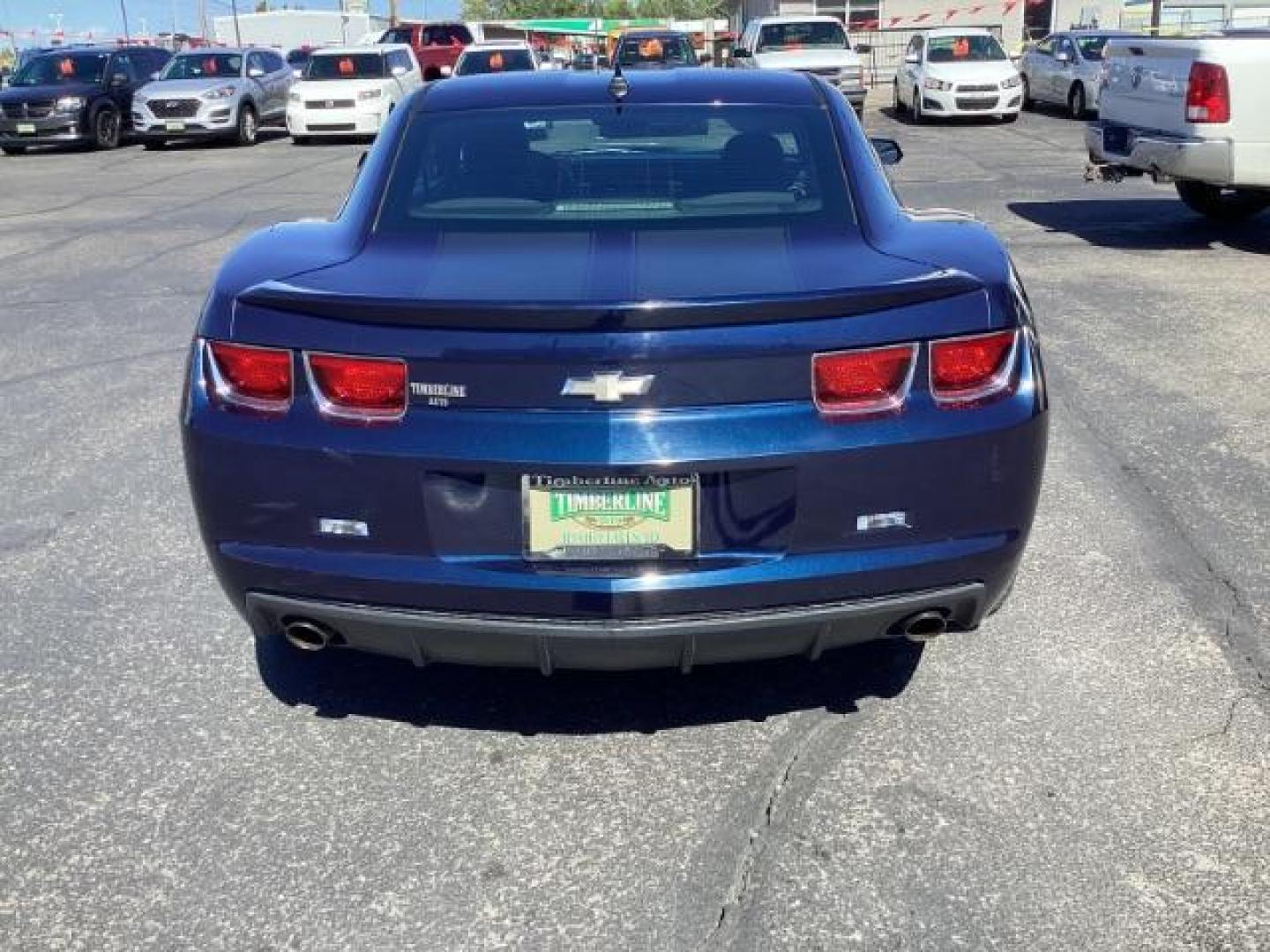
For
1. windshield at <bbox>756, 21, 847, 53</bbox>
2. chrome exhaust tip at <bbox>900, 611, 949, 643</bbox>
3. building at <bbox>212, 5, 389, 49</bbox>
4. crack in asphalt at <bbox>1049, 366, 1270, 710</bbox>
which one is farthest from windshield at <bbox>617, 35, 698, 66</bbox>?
building at <bbox>212, 5, 389, 49</bbox>

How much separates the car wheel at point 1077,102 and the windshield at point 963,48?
1.35 meters

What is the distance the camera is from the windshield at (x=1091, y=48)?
22484mm

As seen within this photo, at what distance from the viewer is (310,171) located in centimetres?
1759

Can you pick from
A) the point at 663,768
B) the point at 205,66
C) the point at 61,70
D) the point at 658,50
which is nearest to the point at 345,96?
the point at 205,66

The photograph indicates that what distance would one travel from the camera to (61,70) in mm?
22859

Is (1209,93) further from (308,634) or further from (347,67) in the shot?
(347,67)

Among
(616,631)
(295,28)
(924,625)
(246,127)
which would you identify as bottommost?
(246,127)

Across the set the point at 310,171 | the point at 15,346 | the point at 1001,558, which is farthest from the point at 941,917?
the point at 310,171

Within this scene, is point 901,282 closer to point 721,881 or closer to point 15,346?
point 721,881

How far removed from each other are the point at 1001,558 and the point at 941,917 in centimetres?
83

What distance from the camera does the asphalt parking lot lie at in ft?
8.82

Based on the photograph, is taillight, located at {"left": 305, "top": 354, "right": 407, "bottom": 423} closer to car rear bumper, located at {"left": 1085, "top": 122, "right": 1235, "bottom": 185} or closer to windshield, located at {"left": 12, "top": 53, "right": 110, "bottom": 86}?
car rear bumper, located at {"left": 1085, "top": 122, "right": 1235, "bottom": 185}

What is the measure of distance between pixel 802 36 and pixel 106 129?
11.9m

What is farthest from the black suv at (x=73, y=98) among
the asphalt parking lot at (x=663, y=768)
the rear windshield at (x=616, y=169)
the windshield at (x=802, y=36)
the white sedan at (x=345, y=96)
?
the rear windshield at (x=616, y=169)
